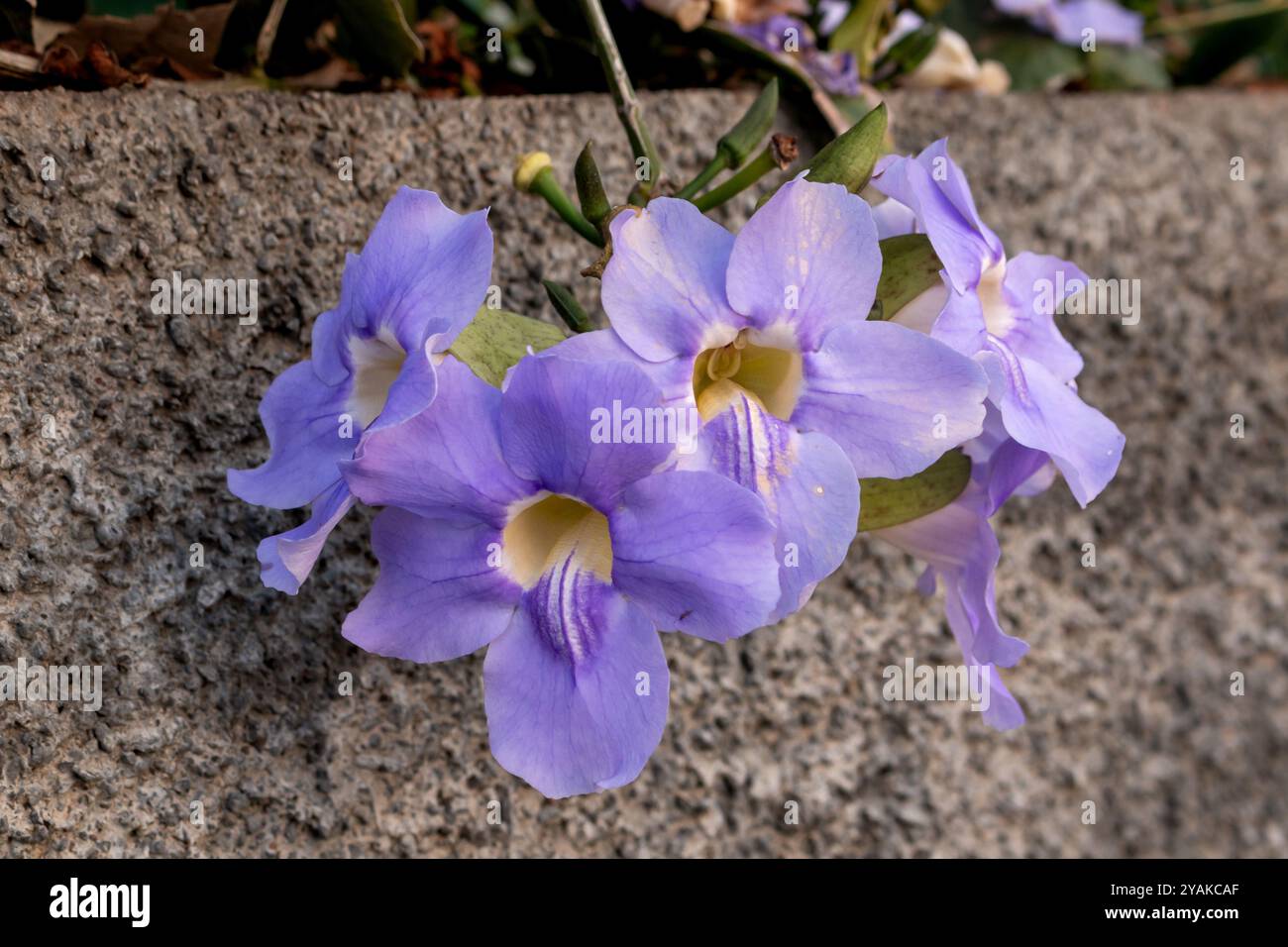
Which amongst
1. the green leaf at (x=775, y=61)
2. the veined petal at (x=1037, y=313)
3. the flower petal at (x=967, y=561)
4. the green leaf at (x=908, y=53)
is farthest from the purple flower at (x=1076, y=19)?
the flower petal at (x=967, y=561)

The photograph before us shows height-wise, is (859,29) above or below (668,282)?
above

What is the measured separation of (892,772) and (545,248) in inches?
19.3

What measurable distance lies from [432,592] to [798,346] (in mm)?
212

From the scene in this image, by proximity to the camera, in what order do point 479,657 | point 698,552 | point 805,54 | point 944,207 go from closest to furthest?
point 698,552
point 944,207
point 479,657
point 805,54

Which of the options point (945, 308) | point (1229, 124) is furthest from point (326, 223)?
point (1229, 124)

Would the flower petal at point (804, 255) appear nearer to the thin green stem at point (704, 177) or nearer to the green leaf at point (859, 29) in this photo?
the thin green stem at point (704, 177)

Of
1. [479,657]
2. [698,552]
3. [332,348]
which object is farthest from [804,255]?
[479,657]

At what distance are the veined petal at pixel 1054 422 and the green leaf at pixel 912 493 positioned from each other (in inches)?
2.2

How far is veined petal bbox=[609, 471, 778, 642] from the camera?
499 mm

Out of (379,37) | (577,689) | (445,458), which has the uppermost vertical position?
(379,37)

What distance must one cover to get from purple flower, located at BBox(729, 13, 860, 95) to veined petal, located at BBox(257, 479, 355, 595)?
55 cm

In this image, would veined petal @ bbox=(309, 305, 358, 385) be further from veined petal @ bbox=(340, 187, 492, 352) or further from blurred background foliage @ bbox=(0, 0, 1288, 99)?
blurred background foliage @ bbox=(0, 0, 1288, 99)

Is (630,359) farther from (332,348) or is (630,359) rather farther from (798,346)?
(332,348)

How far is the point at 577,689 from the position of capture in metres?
0.54
